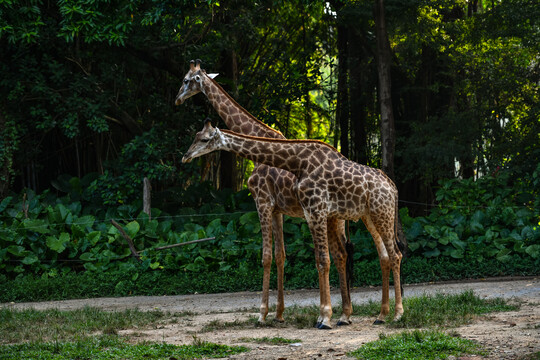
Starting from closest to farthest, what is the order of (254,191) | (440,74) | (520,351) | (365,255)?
(520,351), (254,191), (365,255), (440,74)

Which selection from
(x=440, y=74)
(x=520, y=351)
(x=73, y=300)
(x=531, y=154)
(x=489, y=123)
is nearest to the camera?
(x=520, y=351)

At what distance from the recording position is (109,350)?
6.48 m

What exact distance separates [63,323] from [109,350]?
6.88ft

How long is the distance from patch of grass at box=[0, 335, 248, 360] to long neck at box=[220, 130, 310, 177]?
7.54 ft

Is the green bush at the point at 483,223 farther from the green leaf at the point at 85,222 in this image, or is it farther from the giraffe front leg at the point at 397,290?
the green leaf at the point at 85,222

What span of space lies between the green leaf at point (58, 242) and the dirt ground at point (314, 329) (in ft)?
5.28

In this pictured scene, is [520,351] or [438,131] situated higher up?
[438,131]

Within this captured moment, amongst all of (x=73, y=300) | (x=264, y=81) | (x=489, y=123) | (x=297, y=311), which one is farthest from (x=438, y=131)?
(x=73, y=300)

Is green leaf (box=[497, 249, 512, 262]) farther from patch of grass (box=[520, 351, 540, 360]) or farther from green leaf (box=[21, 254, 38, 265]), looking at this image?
green leaf (box=[21, 254, 38, 265])

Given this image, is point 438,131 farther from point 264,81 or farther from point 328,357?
point 328,357

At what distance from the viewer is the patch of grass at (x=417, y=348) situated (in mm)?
5895

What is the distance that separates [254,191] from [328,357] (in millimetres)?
2848

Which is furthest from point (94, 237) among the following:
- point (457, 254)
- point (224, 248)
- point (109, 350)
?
point (109, 350)

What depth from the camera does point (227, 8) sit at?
47.9 ft
